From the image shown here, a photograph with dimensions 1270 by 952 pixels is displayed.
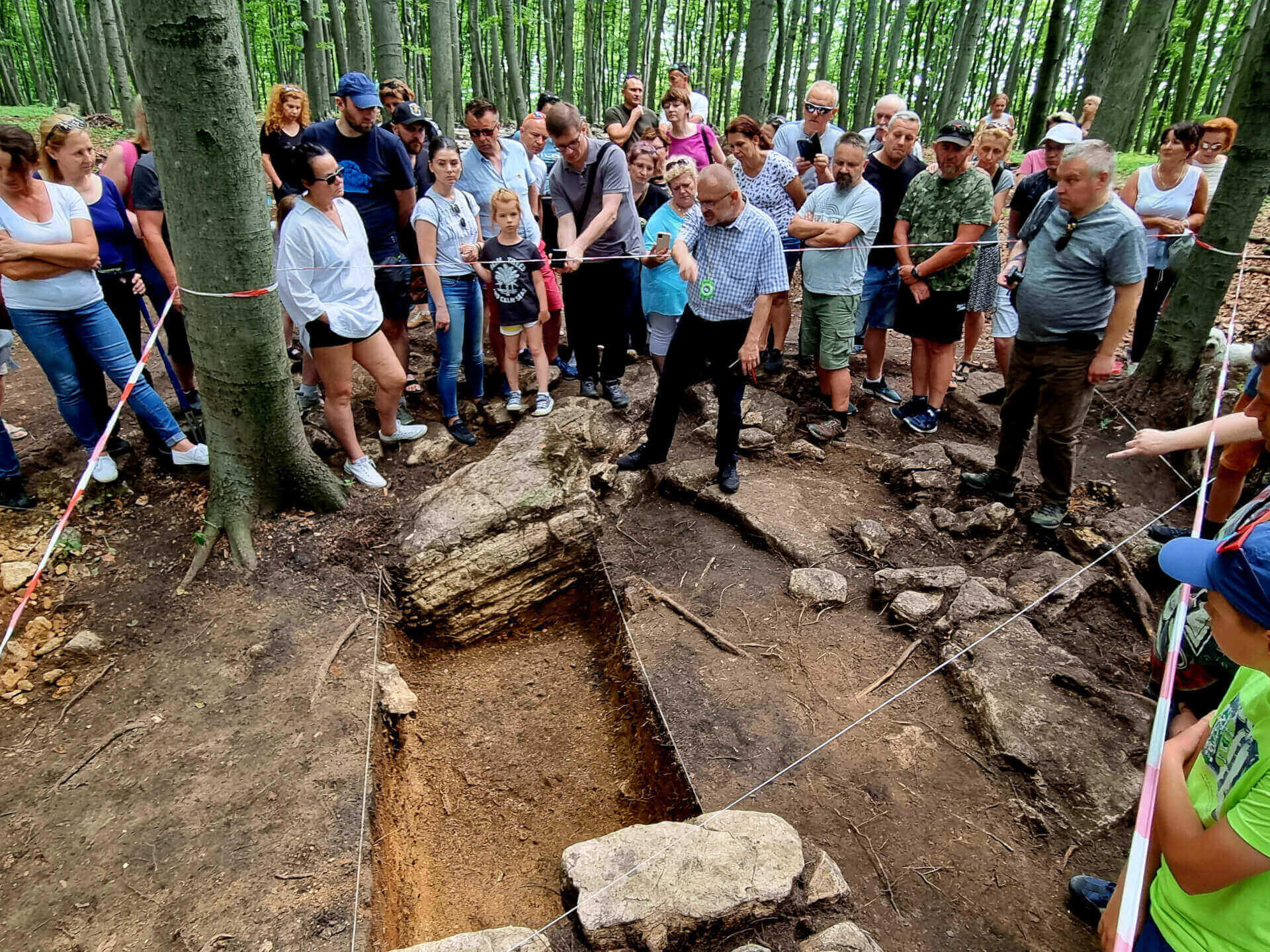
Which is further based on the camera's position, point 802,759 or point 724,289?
point 724,289

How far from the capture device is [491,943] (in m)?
2.33

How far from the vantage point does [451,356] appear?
5266 mm

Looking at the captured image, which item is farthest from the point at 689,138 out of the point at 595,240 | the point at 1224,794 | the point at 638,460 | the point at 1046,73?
the point at 1224,794

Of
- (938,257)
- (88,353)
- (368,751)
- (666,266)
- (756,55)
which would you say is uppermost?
(756,55)

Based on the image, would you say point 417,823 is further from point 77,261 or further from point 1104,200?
point 1104,200

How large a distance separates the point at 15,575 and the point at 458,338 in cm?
297

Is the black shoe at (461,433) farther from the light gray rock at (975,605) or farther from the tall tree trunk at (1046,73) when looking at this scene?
the tall tree trunk at (1046,73)

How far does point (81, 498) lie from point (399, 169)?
311cm

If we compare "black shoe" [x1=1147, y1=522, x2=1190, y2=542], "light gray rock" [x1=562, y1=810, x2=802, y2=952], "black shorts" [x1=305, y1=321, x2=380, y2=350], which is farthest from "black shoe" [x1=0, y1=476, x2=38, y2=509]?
"black shoe" [x1=1147, y1=522, x2=1190, y2=542]

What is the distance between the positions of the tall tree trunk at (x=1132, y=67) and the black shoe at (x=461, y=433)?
19.4ft

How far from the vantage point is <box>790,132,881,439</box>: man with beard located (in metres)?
5.03

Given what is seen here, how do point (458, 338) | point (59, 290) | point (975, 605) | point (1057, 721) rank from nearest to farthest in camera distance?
point (1057, 721) < point (975, 605) < point (59, 290) < point (458, 338)

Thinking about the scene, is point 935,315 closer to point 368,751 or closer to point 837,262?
point 837,262

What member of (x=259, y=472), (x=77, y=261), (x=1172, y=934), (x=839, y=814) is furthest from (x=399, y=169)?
(x=1172, y=934)
